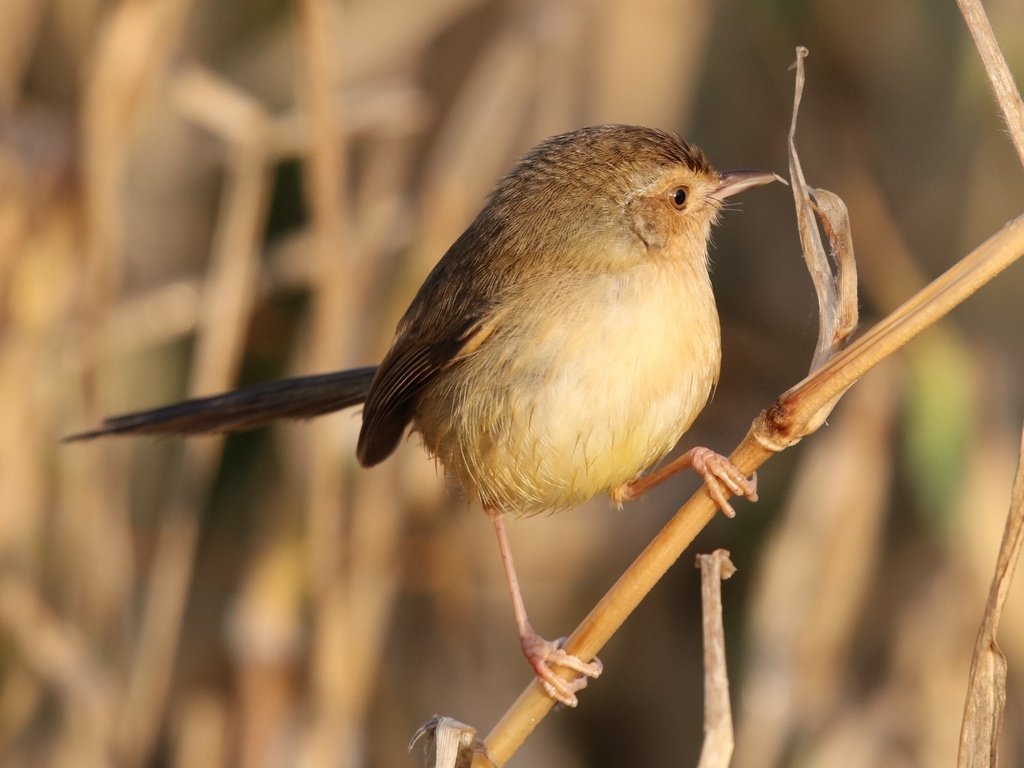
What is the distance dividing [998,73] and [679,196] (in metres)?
0.98

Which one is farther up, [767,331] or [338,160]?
[338,160]

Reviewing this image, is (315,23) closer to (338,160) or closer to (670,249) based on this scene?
(338,160)

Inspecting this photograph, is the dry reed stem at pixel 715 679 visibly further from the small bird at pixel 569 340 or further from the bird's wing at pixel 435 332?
the bird's wing at pixel 435 332

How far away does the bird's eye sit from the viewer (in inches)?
110

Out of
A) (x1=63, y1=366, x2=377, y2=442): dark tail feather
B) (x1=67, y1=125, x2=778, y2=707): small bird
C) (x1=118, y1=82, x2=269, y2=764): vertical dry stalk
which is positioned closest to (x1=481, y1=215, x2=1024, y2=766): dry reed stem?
(x1=67, y1=125, x2=778, y2=707): small bird

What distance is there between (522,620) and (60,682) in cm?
153

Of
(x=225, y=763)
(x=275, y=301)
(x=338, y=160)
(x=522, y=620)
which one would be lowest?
(x=225, y=763)

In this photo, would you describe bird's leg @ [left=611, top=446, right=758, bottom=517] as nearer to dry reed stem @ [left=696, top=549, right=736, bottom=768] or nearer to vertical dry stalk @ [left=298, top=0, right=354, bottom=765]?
dry reed stem @ [left=696, top=549, right=736, bottom=768]

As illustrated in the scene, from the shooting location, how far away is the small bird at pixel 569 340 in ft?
8.30

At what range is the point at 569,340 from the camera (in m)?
2.54

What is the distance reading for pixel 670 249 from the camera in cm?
271

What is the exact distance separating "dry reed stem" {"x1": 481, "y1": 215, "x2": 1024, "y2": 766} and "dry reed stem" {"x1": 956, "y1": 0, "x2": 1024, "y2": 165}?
0.70 ft

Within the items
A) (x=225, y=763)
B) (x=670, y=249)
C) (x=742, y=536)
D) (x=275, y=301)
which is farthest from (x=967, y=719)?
(x=275, y=301)

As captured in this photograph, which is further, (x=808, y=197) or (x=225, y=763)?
(x=225, y=763)
